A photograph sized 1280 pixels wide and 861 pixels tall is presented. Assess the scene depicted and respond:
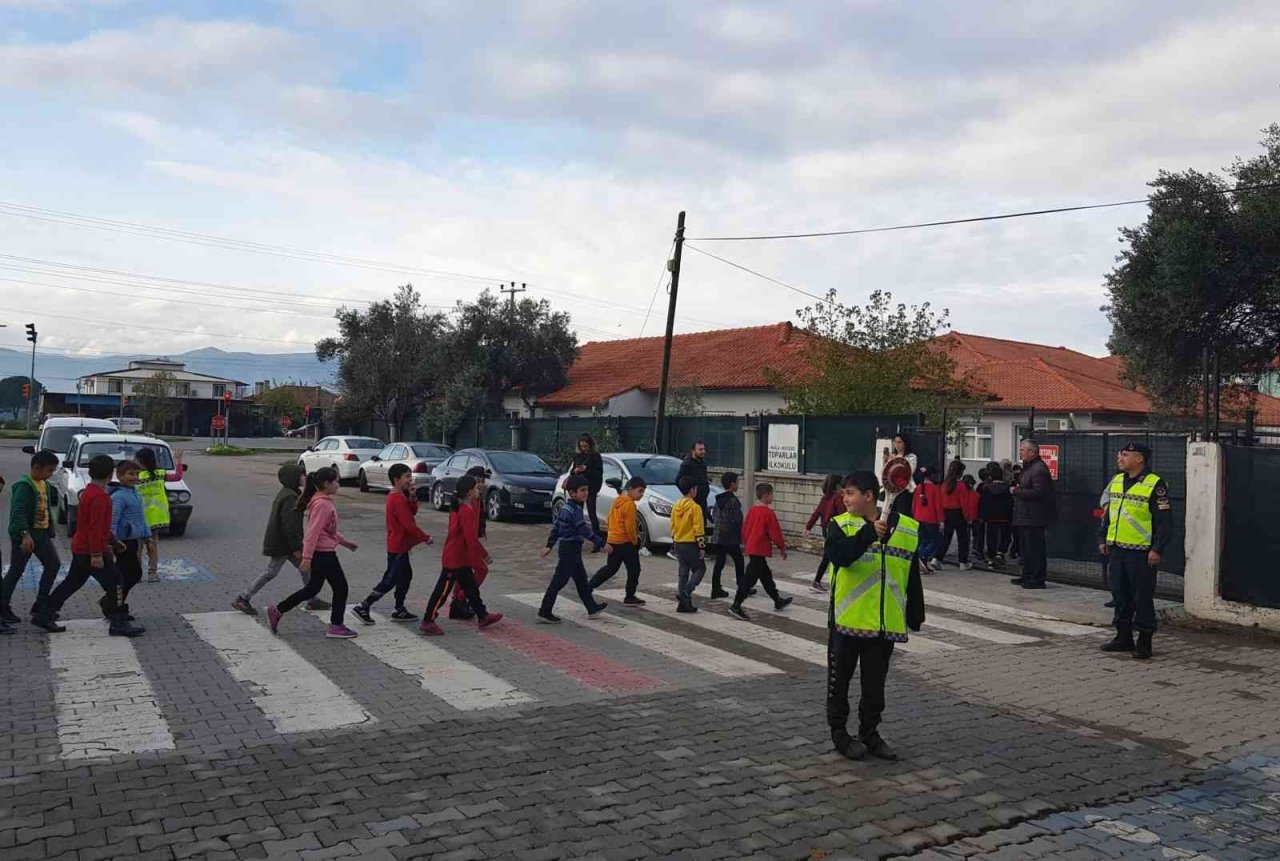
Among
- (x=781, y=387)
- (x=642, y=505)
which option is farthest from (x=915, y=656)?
(x=781, y=387)

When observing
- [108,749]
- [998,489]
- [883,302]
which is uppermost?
[883,302]

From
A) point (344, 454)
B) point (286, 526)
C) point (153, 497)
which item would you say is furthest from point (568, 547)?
point (344, 454)

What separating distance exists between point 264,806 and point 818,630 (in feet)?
20.4

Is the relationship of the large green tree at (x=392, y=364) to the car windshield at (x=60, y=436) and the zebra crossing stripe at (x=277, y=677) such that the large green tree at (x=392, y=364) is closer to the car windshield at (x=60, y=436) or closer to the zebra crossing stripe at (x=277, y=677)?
the car windshield at (x=60, y=436)

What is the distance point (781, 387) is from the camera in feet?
76.7

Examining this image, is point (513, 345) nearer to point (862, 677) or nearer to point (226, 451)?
point (226, 451)

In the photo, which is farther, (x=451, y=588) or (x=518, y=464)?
(x=518, y=464)

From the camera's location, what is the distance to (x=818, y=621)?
10.7 metres

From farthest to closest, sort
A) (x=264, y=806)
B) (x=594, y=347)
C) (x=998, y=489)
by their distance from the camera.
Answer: (x=594, y=347) < (x=998, y=489) < (x=264, y=806)

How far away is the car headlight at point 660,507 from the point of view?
15.7 metres

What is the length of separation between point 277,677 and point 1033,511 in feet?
30.6

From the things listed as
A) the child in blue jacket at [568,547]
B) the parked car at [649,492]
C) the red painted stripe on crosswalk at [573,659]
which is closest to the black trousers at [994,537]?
the parked car at [649,492]

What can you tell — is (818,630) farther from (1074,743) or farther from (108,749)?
(108,749)

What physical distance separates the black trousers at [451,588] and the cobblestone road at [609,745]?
26cm
